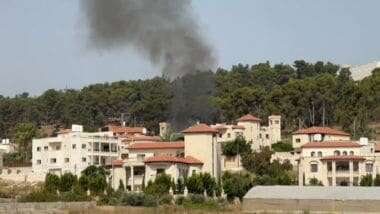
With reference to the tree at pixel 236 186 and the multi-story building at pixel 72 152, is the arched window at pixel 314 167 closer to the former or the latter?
the tree at pixel 236 186

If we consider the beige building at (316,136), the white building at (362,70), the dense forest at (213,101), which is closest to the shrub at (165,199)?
the beige building at (316,136)

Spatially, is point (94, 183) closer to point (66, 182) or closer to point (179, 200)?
point (66, 182)

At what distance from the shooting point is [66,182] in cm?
5491

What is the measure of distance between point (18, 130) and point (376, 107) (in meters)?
37.1

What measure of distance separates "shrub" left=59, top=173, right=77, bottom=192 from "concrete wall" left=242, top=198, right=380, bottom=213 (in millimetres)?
15867

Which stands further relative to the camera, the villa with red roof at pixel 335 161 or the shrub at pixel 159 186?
the villa with red roof at pixel 335 161

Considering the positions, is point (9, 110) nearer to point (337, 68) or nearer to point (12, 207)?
point (337, 68)

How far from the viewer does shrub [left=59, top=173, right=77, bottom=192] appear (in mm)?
54125

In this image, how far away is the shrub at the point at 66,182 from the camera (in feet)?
178

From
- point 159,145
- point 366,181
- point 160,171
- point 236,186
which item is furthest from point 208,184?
point 366,181

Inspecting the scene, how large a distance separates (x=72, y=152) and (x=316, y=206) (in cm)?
2975

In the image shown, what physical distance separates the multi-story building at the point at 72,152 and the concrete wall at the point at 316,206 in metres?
25.9

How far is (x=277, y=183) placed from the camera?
54.5 m

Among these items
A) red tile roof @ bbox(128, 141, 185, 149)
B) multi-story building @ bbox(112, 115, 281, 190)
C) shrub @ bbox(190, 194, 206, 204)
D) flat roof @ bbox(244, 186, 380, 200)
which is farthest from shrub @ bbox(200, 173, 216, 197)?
red tile roof @ bbox(128, 141, 185, 149)
